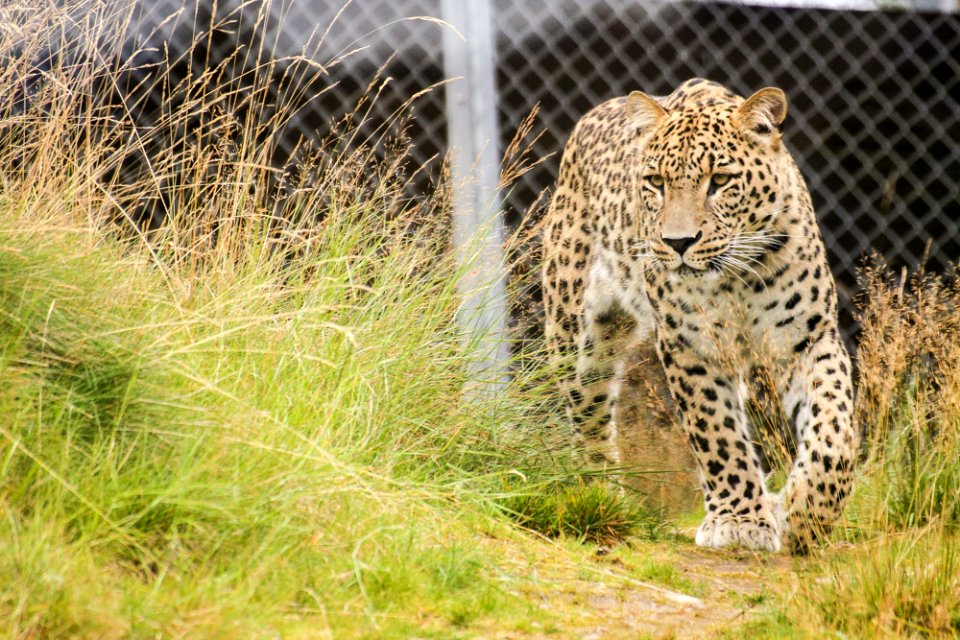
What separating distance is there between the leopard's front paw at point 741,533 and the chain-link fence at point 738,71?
1949 millimetres

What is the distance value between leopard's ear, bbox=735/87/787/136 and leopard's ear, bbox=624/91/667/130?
29 centimetres

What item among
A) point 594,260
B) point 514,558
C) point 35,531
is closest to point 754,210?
point 594,260

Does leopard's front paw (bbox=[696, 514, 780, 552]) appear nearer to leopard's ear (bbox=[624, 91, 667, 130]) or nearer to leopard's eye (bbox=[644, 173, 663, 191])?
leopard's eye (bbox=[644, 173, 663, 191])

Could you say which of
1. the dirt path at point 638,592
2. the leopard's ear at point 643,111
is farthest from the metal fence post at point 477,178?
the dirt path at point 638,592

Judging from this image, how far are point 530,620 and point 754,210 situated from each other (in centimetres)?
167

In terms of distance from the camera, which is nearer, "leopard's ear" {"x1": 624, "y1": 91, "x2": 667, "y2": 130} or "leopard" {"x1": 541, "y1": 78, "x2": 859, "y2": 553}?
"leopard" {"x1": 541, "y1": 78, "x2": 859, "y2": 553}

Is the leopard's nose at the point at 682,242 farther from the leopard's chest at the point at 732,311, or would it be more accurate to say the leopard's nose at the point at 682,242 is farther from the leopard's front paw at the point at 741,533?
the leopard's front paw at the point at 741,533

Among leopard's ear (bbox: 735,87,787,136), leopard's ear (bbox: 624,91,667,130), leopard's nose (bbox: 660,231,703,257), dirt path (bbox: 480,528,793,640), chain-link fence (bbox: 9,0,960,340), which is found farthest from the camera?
chain-link fence (bbox: 9,0,960,340)

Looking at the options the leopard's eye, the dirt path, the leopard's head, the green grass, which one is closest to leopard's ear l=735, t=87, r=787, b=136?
the leopard's head

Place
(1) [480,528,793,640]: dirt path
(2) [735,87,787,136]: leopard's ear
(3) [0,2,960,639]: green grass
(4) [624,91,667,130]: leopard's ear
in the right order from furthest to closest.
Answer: (4) [624,91,667,130]: leopard's ear → (2) [735,87,787,136]: leopard's ear → (1) [480,528,793,640]: dirt path → (3) [0,2,960,639]: green grass

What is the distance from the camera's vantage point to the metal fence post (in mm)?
3472

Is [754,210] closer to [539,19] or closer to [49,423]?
[539,19]

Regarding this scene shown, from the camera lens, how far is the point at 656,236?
12.0 feet

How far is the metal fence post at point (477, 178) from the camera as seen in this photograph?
3.47m
